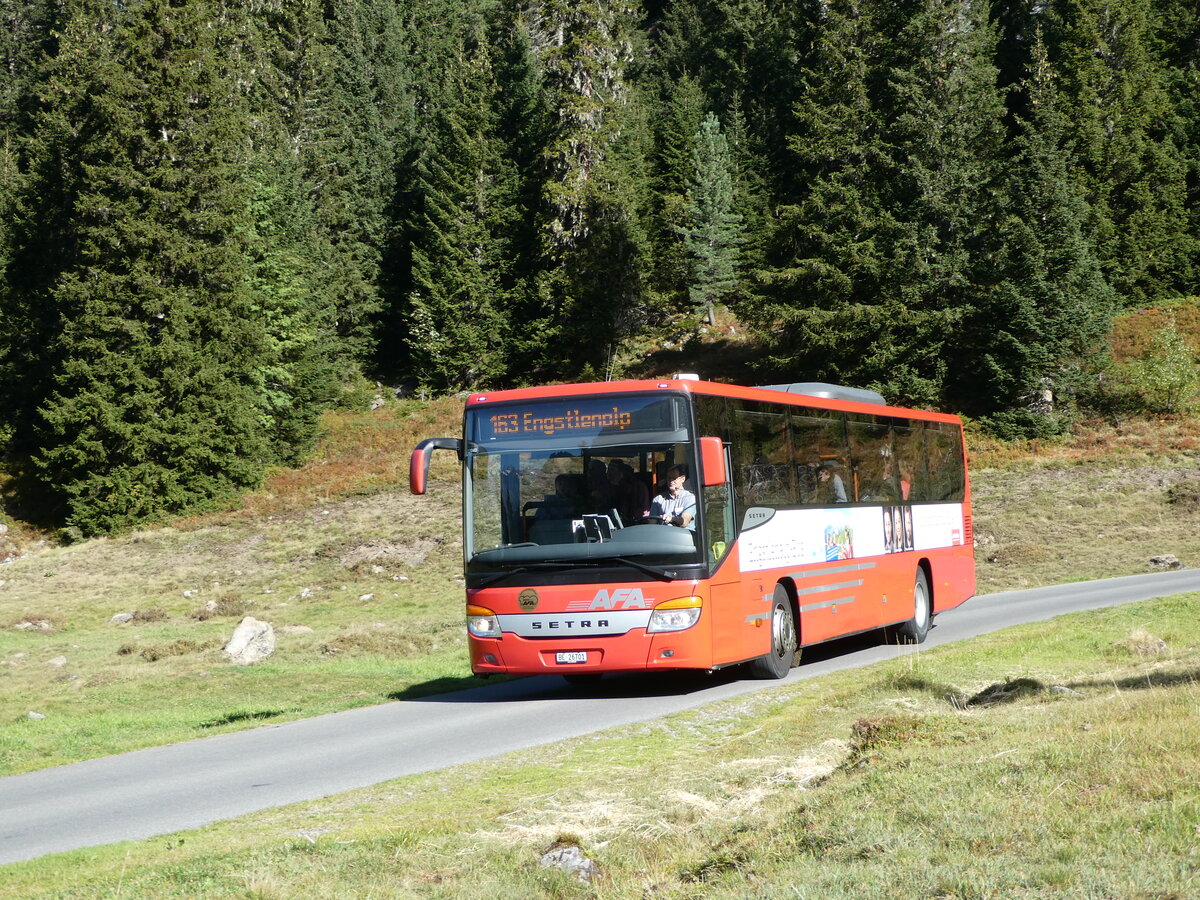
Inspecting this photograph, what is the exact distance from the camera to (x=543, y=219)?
6494cm

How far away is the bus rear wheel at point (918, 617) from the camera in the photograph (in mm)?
19438

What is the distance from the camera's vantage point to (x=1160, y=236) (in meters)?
60.3

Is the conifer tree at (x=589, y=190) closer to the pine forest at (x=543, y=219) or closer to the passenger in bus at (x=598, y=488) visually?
the pine forest at (x=543, y=219)

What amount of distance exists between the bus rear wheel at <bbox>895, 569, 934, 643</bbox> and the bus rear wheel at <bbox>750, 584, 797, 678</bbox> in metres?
4.60

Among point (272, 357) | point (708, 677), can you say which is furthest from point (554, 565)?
point (272, 357)

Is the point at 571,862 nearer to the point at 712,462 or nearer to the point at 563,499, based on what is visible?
the point at 712,462

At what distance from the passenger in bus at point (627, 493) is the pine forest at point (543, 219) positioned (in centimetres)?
3690

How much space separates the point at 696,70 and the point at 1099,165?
3919cm

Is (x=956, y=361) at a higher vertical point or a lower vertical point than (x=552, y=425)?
higher

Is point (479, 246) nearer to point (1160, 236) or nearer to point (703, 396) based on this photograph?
point (1160, 236)

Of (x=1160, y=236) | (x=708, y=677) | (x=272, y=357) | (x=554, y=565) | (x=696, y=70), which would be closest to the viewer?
(x=554, y=565)

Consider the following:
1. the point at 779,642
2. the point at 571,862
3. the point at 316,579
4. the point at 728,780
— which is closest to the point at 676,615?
the point at 779,642

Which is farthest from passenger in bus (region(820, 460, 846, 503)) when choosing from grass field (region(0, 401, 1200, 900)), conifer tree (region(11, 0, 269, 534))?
conifer tree (region(11, 0, 269, 534))

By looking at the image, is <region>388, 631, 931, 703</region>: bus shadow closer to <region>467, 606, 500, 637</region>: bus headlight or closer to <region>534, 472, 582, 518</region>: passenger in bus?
<region>467, 606, 500, 637</region>: bus headlight
